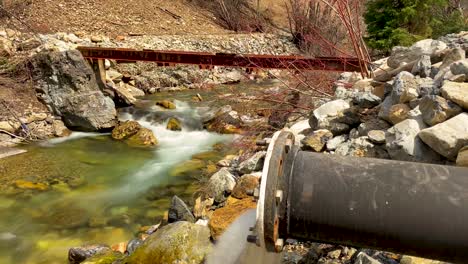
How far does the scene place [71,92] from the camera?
1167cm

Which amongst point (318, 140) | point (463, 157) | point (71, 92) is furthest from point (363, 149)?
point (71, 92)

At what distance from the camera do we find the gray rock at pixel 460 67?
4.34 metres

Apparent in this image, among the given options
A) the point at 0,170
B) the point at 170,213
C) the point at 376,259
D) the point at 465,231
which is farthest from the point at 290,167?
the point at 0,170

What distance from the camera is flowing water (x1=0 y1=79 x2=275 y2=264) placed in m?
6.36

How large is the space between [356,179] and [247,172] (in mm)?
4205

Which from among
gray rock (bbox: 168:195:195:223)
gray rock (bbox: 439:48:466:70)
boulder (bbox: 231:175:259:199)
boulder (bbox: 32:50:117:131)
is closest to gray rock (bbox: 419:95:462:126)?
gray rock (bbox: 439:48:466:70)

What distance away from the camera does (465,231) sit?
6.74ft

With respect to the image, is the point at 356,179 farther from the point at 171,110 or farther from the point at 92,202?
the point at 171,110

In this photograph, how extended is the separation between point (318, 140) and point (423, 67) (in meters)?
1.64

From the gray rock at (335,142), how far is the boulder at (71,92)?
26.0ft

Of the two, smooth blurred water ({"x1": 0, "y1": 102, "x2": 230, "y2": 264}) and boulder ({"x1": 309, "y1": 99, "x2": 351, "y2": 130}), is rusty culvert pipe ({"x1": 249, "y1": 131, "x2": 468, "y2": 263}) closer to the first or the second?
boulder ({"x1": 309, "y1": 99, "x2": 351, "y2": 130})

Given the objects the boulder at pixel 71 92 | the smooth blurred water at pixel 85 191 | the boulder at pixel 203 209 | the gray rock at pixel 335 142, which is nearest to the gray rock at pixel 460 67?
the gray rock at pixel 335 142

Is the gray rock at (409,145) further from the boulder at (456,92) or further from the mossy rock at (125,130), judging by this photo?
the mossy rock at (125,130)

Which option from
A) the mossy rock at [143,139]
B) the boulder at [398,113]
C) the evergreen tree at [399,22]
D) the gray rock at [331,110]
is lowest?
the mossy rock at [143,139]
